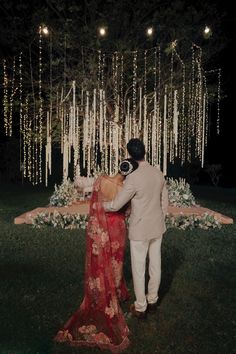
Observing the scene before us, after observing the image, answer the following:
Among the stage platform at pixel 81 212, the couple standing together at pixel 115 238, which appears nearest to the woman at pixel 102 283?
the couple standing together at pixel 115 238

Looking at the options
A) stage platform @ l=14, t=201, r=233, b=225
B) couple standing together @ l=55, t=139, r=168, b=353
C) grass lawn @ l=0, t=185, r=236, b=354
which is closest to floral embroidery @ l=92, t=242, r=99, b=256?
couple standing together @ l=55, t=139, r=168, b=353

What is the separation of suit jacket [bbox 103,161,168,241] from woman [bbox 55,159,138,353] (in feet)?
0.34

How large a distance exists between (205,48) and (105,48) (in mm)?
3379

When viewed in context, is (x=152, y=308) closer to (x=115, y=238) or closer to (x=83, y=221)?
(x=115, y=238)

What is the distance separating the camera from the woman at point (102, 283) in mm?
5371

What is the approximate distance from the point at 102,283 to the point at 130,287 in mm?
1772

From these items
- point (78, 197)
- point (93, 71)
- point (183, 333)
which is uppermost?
point (93, 71)

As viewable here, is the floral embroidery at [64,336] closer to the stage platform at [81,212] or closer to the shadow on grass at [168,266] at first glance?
the shadow on grass at [168,266]

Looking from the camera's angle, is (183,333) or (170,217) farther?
(170,217)

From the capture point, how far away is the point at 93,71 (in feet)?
52.3

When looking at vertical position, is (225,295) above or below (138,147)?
below

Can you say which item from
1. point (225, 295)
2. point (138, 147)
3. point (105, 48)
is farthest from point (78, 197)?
point (138, 147)

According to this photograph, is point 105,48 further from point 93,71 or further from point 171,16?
point 171,16

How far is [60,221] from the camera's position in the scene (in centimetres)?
1266
